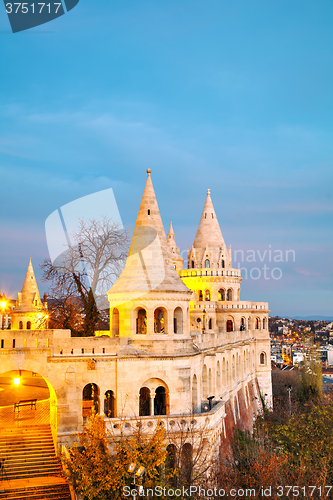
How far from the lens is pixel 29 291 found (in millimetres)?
41344

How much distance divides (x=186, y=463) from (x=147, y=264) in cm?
874

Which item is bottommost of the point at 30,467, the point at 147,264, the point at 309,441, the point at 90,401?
the point at 309,441

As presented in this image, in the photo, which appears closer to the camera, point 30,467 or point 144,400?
point 30,467

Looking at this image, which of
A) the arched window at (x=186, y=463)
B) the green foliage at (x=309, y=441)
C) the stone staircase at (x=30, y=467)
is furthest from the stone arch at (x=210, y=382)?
the stone staircase at (x=30, y=467)

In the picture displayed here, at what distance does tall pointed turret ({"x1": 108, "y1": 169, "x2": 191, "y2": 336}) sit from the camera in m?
21.7

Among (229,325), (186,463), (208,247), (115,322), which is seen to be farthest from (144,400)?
(208,247)

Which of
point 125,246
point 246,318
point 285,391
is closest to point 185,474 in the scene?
point 125,246

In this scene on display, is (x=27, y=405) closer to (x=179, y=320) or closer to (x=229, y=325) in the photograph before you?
(x=179, y=320)

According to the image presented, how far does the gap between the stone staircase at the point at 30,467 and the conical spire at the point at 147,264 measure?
6.77m

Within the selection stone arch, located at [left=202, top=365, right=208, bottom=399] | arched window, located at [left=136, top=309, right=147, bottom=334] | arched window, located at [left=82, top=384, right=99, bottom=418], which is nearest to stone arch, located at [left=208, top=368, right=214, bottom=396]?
stone arch, located at [left=202, top=365, right=208, bottom=399]

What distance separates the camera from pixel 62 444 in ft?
63.4

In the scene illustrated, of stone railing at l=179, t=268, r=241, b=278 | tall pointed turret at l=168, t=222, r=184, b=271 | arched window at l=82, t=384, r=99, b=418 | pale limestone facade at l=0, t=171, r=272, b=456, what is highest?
tall pointed turret at l=168, t=222, r=184, b=271

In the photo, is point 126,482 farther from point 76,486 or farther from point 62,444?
point 62,444

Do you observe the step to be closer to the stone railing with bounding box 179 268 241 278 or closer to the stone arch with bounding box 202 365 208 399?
the stone arch with bounding box 202 365 208 399
